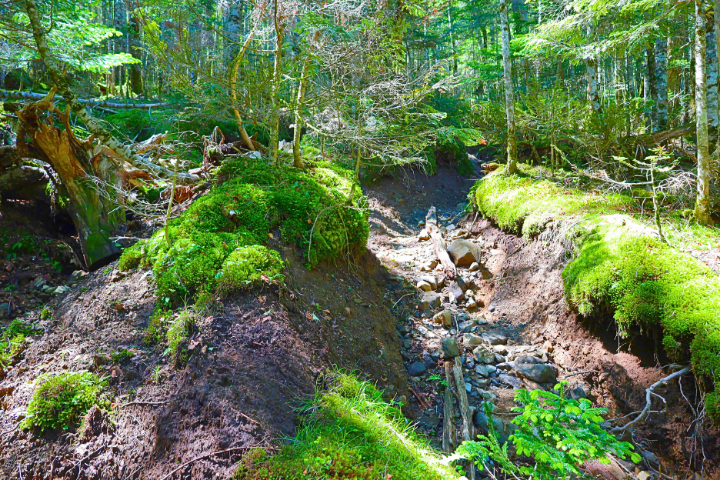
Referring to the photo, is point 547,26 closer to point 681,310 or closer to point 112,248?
point 681,310

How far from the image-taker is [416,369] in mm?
4395

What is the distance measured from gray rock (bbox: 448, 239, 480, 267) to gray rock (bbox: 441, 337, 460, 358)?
8.27 feet

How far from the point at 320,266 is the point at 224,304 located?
1590 mm

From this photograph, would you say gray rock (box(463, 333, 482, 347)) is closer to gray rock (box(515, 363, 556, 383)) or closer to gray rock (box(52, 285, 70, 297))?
gray rock (box(515, 363, 556, 383))

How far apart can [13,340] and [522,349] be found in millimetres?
5507

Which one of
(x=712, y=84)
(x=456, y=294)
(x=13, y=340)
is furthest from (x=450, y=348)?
(x=712, y=84)

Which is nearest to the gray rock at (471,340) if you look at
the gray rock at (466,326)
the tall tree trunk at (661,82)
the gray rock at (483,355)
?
the gray rock at (483,355)

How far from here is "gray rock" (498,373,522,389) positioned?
4.27m

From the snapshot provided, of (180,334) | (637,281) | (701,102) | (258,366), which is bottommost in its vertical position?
(637,281)

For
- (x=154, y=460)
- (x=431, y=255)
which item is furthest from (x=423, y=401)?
(x=431, y=255)

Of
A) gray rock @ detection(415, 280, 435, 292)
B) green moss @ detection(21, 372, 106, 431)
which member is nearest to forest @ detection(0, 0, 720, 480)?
green moss @ detection(21, 372, 106, 431)

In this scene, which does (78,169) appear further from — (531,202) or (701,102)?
(701,102)

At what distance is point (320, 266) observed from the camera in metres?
4.56

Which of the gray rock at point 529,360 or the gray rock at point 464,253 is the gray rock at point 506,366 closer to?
the gray rock at point 529,360
